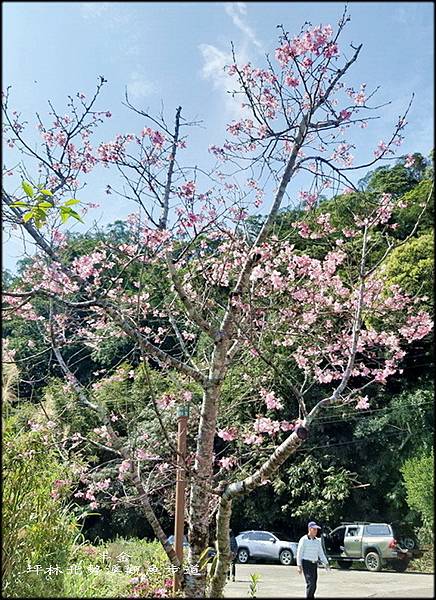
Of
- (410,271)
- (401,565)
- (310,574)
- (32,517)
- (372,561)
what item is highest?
(410,271)

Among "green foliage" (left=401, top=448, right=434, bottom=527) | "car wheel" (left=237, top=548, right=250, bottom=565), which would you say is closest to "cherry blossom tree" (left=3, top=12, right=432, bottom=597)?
"green foliage" (left=401, top=448, right=434, bottom=527)

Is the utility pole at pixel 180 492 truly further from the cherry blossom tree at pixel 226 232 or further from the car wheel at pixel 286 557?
the car wheel at pixel 286 557

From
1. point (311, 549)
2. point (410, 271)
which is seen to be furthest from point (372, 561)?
point (311, 549)

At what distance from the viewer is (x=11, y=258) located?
314cm

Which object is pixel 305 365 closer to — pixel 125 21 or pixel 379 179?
pixel 379 179

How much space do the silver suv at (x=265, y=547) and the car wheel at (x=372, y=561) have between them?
105cm

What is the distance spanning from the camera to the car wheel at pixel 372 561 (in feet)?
23.4

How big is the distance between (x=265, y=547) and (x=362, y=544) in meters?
1.42

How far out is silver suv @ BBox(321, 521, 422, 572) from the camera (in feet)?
23.2

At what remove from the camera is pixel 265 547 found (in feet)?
26.2

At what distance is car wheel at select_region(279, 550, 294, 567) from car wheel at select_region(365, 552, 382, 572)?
1.10 m

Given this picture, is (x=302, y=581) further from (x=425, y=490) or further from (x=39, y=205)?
(x=39, y=205)

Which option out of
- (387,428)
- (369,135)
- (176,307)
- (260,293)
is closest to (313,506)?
(387,428)

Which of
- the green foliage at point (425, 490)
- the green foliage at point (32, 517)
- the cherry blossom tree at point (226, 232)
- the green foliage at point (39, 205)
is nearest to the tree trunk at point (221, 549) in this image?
the cherry blossom tree at point (226, 232)
